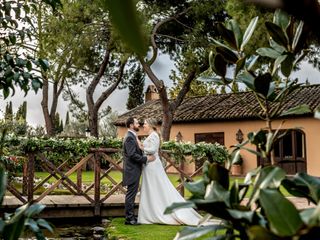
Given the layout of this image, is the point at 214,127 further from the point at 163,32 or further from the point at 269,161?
the point at 269,161

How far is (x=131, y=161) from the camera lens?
8.79 meters

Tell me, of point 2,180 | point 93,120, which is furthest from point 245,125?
point 2,180

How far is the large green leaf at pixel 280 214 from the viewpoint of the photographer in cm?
71

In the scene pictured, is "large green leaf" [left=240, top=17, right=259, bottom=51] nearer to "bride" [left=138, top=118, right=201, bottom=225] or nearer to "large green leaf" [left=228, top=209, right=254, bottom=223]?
"large green leaf" [left=228, top=209, right=254, bottom=223]

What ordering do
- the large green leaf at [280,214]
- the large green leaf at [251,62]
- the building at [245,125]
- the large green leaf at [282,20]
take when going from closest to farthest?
the large green leaf at [280,214] < the large green leaf at [282,20] < the large green leaf at [251,62] < the building at [245,125]

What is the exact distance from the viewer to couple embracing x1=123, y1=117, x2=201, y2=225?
8.69m

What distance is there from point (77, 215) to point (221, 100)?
1769cm

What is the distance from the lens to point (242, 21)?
18.8 meters

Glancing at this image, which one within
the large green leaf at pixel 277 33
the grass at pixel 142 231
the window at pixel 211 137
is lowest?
the grass at pixel 142 231

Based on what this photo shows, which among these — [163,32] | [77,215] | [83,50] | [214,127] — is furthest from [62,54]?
[77,215]

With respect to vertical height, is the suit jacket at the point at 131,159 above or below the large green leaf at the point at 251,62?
below

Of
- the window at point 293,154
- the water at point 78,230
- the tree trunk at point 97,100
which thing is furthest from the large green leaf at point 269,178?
the tree trunk at point 97,100

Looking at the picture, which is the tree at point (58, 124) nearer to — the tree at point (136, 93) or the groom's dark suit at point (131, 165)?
the tree at point (136, 93)

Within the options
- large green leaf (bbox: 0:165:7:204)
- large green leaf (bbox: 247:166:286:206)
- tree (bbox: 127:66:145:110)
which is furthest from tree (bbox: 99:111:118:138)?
large green leaf (bbox: 247:166:286:206)
